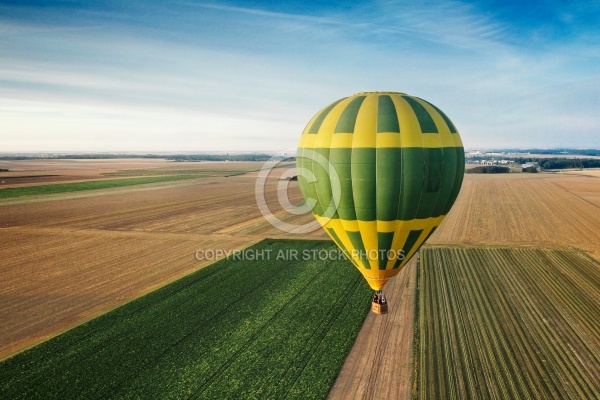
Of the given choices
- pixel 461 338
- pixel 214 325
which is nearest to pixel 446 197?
pixel 461 338

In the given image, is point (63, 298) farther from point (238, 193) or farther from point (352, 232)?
point (238, 193)

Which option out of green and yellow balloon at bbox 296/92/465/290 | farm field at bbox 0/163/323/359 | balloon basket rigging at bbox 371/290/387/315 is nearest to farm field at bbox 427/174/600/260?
farm field at bbox 0/163/323/359

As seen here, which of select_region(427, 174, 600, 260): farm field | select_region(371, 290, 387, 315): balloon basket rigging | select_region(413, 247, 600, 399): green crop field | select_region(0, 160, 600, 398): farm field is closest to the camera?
select_region(413, 247, 600, 399): green crop field

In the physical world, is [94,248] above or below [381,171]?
below

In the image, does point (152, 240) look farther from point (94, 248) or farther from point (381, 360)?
point (381, 360)

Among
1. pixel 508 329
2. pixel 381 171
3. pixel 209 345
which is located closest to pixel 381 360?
pixel 508 329

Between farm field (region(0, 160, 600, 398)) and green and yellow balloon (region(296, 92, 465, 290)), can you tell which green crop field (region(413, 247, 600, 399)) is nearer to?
farm field (region(0, 160, 600, 398))
